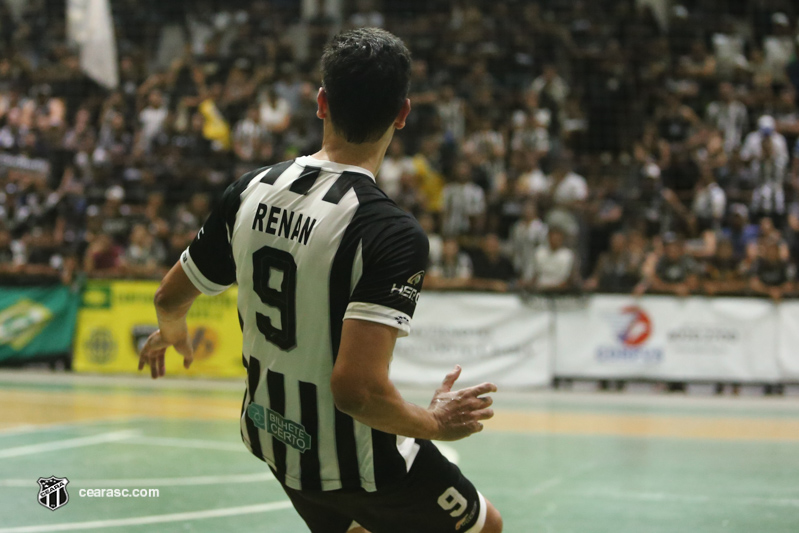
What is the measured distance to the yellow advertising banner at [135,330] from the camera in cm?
1239

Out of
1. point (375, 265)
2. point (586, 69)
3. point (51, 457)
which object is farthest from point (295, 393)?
point (586, 69)

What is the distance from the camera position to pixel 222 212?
101 inches

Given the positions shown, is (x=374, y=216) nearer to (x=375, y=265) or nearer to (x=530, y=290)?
(x=375, y=265)

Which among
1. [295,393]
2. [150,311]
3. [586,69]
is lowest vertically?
[150,311]

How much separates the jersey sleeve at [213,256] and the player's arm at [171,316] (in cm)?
6

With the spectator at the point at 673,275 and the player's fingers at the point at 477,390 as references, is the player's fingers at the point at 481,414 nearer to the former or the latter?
the player's fingers at the point at 477,390

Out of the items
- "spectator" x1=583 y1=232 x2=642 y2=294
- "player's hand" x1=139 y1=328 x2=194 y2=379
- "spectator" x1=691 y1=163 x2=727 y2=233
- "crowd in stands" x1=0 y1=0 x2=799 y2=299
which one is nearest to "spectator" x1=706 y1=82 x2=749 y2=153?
"crowd in stands" x1=0 y1=0 x2=799 y2=299

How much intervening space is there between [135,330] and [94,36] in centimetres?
599

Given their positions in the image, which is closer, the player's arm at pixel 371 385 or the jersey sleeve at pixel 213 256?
the player's arm at pixel 371 385

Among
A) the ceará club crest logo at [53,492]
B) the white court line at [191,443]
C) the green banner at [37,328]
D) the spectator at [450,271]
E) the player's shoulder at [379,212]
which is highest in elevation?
the player's shoulder at [379,212]

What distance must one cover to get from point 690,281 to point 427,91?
20.1 feet

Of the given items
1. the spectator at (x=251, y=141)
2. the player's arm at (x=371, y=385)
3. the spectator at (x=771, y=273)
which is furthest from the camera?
the spectator at (x=251, y=141)

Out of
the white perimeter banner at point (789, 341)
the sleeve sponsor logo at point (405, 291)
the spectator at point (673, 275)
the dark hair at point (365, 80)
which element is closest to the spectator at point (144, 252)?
the spectator at point (673, 275)

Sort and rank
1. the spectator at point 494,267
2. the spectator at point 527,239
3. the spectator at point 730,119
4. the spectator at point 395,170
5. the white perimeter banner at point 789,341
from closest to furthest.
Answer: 1. the white perimeter banner at point 789,341
2. the spectator at point 494,267
3. the spectator at point 527,239
4. the spectator at point 395,170
5. the spectator at point 730,119
